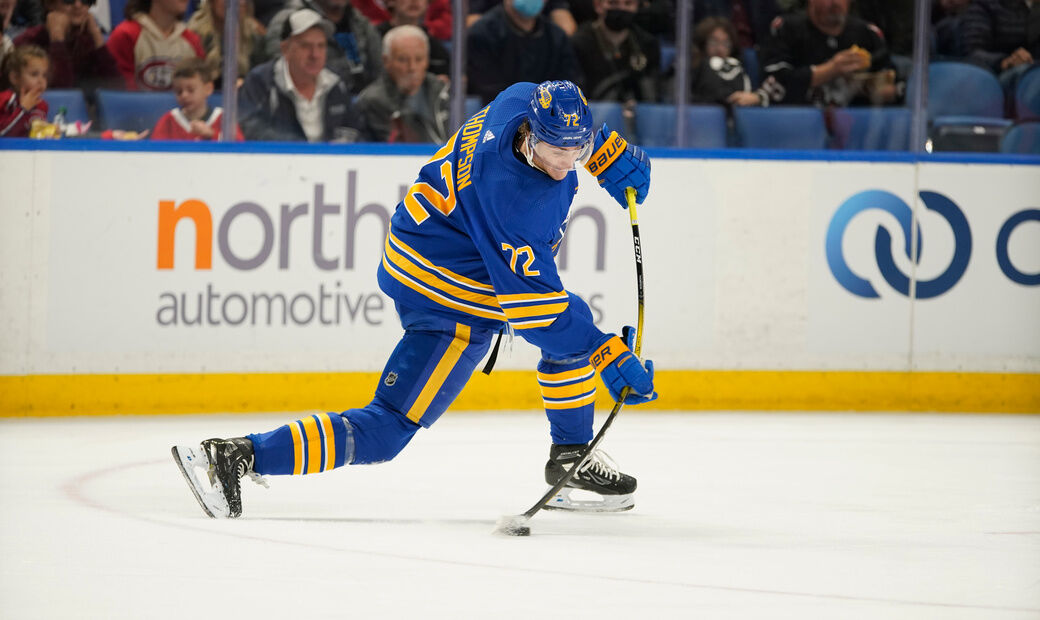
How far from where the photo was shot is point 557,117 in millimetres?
3248

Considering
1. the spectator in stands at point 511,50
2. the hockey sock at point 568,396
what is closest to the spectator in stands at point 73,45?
the spectator in stands at point 511,50

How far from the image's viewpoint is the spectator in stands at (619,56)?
614 cm

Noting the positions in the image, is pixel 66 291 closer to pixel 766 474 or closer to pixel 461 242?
pixel 461 242

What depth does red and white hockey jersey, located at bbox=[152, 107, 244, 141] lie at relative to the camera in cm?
562

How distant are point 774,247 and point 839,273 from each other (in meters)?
0.30

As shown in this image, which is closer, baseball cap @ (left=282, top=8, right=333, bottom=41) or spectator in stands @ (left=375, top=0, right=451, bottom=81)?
baseball cap @ (left=282, top=8, right=333, bottom=41)

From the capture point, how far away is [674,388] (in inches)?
235

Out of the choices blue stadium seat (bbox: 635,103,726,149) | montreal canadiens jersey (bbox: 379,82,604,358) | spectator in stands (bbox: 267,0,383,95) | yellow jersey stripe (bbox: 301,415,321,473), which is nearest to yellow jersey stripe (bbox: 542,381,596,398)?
montreal canadiens jersey (bbox: 379,82,604,358)

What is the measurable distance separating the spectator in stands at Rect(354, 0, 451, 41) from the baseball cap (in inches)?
6.5

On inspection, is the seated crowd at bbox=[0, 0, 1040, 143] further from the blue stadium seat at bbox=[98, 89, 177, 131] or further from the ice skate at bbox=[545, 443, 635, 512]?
the ice skate at bbox=[545, 443, 635, 512]

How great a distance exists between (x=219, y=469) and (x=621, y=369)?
1.01m

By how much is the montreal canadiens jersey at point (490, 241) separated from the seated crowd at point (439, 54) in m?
2.26

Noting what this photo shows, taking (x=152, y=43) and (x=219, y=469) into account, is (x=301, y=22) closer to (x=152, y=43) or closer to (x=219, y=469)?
(x=152, y=43)

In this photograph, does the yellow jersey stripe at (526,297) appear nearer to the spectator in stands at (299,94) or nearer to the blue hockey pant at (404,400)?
the blue hockey pant at (404,400)
